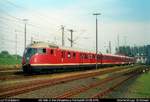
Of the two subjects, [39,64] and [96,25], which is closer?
[39,64]

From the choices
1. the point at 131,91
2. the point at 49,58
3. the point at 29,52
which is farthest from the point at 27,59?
the point at 131,91

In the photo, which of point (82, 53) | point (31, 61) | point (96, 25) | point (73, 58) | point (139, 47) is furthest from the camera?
point (139, 47)

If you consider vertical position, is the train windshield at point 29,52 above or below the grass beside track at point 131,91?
above

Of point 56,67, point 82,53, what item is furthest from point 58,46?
point 82,53

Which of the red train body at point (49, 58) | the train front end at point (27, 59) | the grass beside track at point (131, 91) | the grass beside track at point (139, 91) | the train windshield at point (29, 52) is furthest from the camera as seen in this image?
the train windshield at point (29, 52)

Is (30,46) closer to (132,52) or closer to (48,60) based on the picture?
(48,60)

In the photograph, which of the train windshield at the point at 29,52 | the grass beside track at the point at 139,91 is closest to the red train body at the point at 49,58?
the train windshield at the point at 29,52

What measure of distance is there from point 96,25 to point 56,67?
25752 mm

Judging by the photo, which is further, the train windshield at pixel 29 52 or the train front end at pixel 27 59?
the train windshield at pixel 29 52

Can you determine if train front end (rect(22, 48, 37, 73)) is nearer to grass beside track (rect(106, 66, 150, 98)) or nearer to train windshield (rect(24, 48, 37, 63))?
train windshield (rect(24, 48, 37, 63))

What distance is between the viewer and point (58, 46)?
40156 millimetres

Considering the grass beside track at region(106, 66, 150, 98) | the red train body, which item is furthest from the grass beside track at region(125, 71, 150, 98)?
the red train body

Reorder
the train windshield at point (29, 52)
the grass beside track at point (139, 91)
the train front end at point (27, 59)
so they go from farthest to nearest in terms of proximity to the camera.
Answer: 1. the train windshield at point (29, 52)
2. the train front end at point (27, 59)
3. the grass beside track at point (139, 91)

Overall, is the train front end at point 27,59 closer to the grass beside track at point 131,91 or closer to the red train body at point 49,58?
the red train body at point 49,58
